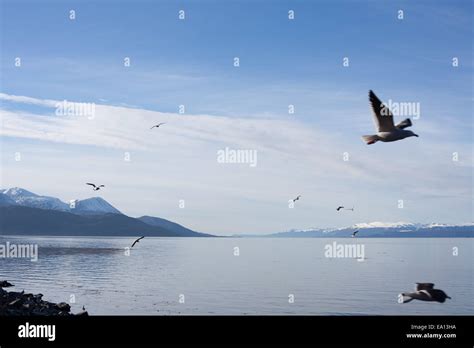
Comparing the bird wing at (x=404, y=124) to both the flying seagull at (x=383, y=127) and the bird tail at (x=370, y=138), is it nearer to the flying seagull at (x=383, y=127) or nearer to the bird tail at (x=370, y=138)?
the flying seagull at (x=383, y=127)

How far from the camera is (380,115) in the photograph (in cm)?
2347

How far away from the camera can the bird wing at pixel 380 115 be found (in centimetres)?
2338

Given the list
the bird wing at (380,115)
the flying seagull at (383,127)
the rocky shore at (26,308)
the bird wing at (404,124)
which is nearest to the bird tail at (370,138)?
the flying seagull at (383,127)

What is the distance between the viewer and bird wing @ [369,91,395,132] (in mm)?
23375

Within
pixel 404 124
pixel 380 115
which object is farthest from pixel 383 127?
pixel 404 124

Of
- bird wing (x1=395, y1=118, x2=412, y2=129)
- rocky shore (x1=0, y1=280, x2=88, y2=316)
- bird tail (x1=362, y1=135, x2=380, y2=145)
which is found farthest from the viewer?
rocky shore (x1=0, y1=280, x2=88, y2=316)

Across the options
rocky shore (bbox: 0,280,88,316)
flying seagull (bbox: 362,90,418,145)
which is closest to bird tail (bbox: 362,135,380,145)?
flying seagull (bbox: 362,90,418,145)

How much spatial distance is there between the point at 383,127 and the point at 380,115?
0.63m

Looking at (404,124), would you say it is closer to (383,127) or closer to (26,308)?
(383,127)

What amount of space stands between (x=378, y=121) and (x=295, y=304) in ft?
103

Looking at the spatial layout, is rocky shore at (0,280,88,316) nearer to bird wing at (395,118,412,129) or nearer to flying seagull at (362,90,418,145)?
flying seagull at (362,90,418,145)

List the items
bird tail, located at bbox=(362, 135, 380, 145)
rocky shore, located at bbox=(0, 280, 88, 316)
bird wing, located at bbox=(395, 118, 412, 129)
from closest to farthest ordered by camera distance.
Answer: bird tail, located at bbox=(362, 135, 380, 145), bird wing, located at bbox=(395, 118, 412, 129), rocky shore, located at bbox=(0, 280, 88, 316)
